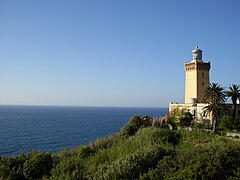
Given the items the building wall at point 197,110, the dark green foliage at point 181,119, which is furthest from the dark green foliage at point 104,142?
the building wall at point 197,110

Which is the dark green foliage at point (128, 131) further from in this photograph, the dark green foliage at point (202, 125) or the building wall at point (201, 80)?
the building wall at point (201, 80)

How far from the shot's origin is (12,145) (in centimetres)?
4491

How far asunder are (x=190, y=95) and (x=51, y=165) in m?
25.4

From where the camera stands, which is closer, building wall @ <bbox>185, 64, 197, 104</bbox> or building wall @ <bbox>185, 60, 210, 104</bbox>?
building wall @ <bbox>185, 60, 210, 104</bbox>

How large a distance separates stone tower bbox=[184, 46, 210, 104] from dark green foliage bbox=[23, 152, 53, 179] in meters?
23.9

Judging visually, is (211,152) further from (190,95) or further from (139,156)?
(190,95)

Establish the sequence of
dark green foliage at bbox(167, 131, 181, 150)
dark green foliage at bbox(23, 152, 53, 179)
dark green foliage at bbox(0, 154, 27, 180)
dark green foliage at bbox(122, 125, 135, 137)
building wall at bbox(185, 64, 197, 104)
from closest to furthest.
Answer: dark green foliage at bbox(0, 154, 27, 180)
dark green foliage at bbox(23, 152, 53, 179)
dark green foliage at bbox(167, 131, 181, 150)
dark green foliage at bbox(122, 125, 135, 137)
building wall at bbox(185, 64, 197, 104)

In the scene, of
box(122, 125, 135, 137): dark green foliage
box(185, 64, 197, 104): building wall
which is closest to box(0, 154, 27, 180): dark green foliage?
box(122, 125, 135, 137): dark green foliage

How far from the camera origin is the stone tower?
130 feet

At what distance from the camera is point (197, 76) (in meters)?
39.6

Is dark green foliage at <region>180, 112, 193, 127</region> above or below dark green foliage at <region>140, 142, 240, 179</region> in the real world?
above

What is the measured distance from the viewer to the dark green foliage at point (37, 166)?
65.6ft

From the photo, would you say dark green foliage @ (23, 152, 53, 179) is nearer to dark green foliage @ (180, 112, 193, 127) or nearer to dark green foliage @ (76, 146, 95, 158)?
dark green foliage @ (76, 146, 95, 158)

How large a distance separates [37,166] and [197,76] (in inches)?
1058
